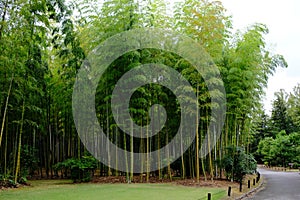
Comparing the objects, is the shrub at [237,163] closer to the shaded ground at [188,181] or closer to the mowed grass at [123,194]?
the shaded ground at [188,181]

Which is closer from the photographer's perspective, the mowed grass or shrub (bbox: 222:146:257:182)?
the mowed grass

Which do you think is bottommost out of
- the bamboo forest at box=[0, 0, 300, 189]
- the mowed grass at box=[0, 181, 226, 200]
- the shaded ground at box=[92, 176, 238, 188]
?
the mowed grass at box=[0, 181, 226, 200]

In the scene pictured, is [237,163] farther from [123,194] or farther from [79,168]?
[79,168]

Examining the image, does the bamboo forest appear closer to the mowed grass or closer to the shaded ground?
the shaded ground

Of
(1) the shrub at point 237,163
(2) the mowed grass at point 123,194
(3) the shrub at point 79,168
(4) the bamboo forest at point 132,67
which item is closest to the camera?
(2) the mowed grass at point 123,194

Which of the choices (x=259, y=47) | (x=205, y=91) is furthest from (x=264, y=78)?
(x=205, y=91)

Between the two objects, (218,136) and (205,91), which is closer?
(205,91)

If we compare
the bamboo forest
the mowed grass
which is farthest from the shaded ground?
the mowed grass


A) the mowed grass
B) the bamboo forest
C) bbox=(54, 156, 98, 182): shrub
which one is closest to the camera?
the mowed grass

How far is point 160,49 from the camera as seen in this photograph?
1073cm

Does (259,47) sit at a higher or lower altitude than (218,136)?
higher

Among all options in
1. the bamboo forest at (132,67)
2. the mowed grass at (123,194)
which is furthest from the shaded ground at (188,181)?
the mowed grass at (123,194)

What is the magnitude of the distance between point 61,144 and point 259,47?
10.4m

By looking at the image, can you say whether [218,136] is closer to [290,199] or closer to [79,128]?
[290,199]
